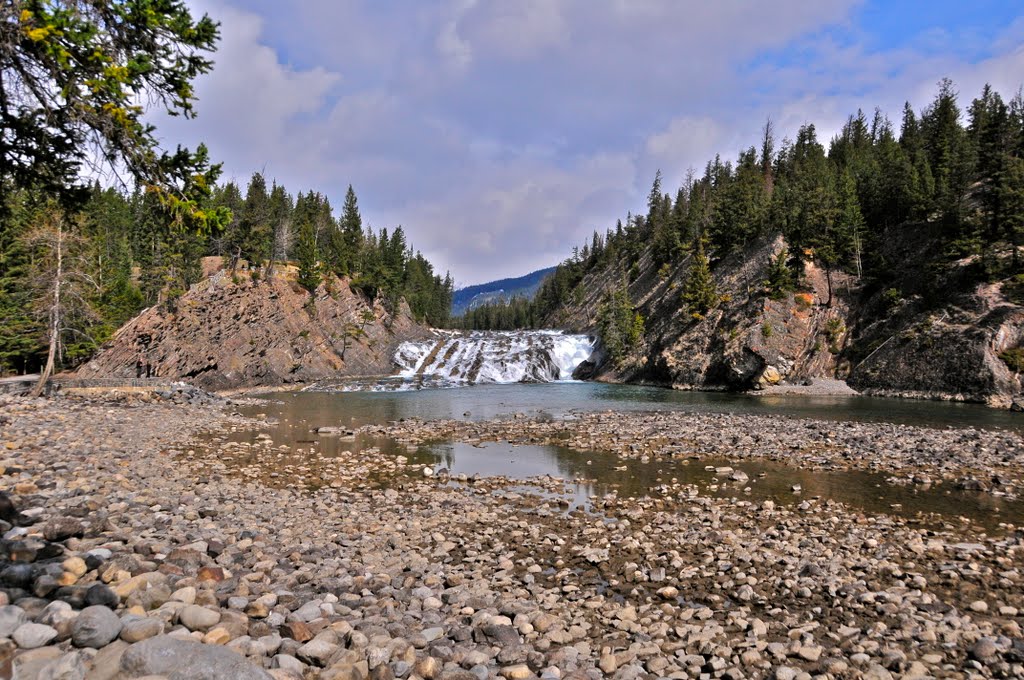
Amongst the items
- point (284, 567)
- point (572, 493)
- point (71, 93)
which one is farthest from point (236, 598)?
point (572, 493)

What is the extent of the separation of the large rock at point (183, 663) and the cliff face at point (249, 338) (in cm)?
5753

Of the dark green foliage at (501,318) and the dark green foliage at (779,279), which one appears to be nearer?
the dark green foliage at (779,279)

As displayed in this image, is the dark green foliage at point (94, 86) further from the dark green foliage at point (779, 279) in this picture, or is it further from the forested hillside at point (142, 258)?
the dark green foliage at point (779, 279)

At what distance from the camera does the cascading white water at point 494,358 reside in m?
72.5

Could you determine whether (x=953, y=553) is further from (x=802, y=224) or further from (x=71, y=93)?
(x=802, y=224)

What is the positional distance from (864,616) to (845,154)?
4735 inches

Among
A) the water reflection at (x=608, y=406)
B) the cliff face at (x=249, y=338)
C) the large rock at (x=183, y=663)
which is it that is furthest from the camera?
the cliff face at (x=249, y=338)

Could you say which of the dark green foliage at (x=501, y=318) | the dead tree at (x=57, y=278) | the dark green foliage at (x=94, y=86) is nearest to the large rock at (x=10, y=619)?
the dark green foliage at (x=94, y=86)

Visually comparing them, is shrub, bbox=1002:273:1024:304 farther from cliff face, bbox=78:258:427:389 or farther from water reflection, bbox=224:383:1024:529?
cliff face, bbox=78:258:427:389

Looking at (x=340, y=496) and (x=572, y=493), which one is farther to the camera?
(x=572, y=493)

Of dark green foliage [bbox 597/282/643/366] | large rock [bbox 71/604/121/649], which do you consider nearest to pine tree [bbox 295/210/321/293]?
dark green foliage [bbox 597/282/643/366]

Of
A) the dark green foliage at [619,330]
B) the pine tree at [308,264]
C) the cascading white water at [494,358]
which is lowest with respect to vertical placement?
the cascading white water at [494,358]

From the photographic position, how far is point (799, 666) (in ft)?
19.6

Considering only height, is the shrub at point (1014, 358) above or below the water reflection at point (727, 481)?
above
